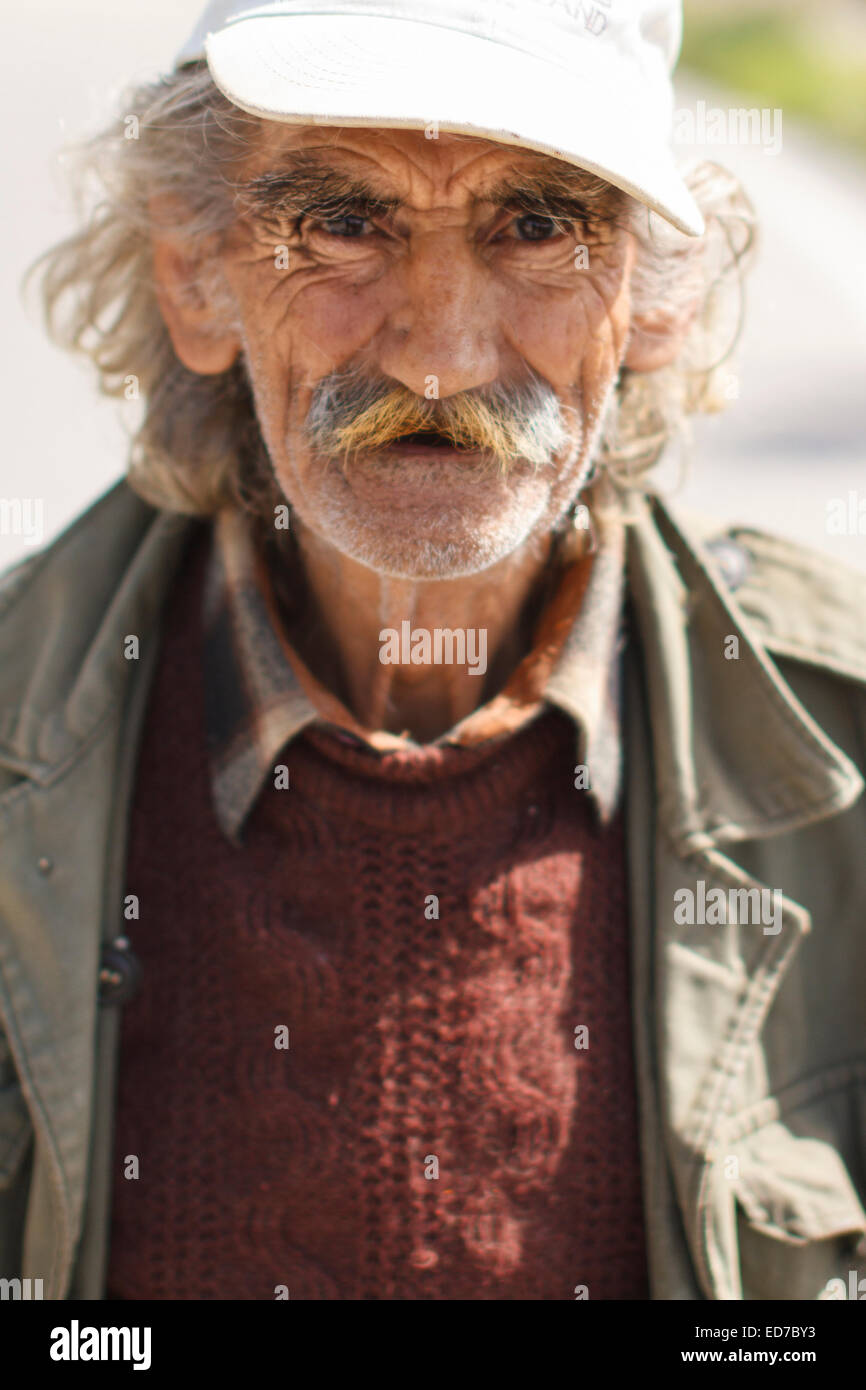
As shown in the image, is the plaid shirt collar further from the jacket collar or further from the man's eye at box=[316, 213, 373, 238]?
the man's eye at box=[316, 213, 373, 238]

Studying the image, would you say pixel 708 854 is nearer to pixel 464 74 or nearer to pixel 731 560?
pixel 731 560

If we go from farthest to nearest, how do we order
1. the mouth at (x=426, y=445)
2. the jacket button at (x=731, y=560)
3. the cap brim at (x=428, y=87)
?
the jacket button at (x=731, y=560) → the mouth at (x=426, y=445) → the cap brim at (x=428, y=87)

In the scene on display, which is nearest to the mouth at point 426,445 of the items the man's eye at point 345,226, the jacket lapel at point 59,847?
the man's eye at point 345,226

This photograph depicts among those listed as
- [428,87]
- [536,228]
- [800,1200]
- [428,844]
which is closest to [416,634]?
[428,844]

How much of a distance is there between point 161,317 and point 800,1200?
167cm

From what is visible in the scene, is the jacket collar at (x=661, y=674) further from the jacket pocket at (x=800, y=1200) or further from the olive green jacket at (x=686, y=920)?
the jacket pocket at (x=800, y=1200)

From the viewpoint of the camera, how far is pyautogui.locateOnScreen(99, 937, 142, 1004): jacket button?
75.1 inches

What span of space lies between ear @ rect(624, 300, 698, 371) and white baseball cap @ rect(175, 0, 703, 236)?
0.43 m

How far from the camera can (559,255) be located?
180 cm

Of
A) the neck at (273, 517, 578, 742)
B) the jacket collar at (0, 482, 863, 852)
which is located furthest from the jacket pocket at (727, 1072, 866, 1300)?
the neck at (273, 517, 578, 742)

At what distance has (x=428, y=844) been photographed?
1.89 m

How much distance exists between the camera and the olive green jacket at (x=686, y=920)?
183cm

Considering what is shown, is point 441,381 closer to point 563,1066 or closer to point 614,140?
point 614,140

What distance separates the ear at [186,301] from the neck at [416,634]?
0.95 feet
